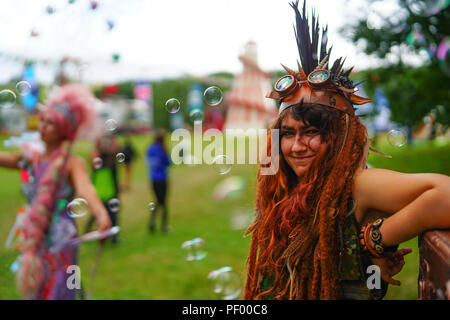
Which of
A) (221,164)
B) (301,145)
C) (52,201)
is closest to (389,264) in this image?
(301,145)

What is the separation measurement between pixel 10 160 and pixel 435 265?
2.97 meters

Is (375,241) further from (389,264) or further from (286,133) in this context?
(286,133)

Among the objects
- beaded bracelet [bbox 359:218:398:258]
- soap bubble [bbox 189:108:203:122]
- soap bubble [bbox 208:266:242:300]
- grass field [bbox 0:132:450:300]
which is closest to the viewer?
beaded bracelet [bbox 359:218:398:258]

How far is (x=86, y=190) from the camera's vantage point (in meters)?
2.89

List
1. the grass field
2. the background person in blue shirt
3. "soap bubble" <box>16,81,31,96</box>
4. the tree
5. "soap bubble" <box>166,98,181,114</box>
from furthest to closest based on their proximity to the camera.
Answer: the background person in blue shirt, the tree, the grass field, "soap bubble" <box>16,81,31,96</box>, "soap bubble" <box>166,98,181,114</box>

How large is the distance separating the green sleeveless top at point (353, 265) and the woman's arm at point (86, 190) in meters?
1.74

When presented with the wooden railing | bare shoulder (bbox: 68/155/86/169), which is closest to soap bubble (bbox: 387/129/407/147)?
the wooden railing

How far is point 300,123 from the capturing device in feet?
5.34

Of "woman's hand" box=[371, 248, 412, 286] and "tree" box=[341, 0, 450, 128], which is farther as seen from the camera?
"tree" box=[341, 0, 450, 128]

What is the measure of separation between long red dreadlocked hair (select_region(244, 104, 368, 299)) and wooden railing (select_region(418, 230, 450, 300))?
11.9 inches

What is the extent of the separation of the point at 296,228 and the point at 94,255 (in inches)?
183

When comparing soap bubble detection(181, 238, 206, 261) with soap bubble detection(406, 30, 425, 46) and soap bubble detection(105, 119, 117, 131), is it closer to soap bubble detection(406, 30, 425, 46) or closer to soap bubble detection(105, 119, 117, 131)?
soap bubble detection(105, 119, 117, 131)

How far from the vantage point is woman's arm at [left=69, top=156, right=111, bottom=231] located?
274 centimetres

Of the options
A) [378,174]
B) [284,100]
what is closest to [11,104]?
[284,100]
